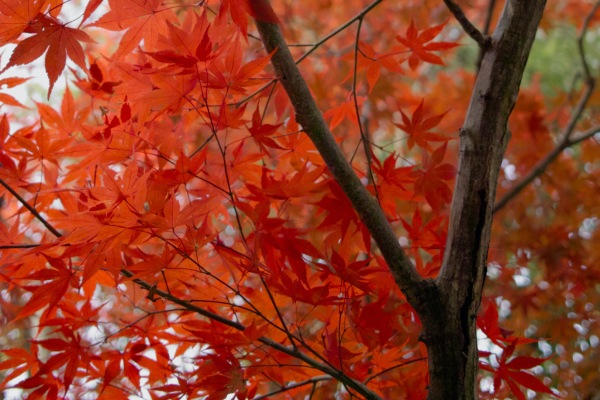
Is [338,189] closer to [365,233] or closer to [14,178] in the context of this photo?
[365,233]

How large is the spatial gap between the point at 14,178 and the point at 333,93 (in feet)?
5.25

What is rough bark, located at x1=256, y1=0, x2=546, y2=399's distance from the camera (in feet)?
2.18

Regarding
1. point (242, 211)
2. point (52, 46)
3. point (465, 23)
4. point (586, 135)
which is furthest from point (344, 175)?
point (586, 135)

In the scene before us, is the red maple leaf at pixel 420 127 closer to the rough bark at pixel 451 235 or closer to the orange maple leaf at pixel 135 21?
the rough bark at pixel 451 235

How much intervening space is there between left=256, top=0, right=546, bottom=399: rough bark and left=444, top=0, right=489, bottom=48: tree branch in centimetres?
8

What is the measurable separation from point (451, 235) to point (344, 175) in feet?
0.52

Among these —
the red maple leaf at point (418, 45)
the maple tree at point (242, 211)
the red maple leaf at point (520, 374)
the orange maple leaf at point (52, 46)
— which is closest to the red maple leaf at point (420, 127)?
the maple tree at point (242, 211)

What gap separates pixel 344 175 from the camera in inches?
26.6

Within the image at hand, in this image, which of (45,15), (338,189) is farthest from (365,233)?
(45,15)

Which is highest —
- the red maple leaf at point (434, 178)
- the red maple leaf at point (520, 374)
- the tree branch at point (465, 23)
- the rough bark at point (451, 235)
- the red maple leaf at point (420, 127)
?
the tree branch at point (465, 23)

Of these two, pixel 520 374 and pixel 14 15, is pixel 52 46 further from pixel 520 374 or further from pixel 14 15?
pixel 520 374

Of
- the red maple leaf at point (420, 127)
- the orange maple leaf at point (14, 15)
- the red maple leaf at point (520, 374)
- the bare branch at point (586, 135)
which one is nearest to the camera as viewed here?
the orange maple leaf at point (14, 15)

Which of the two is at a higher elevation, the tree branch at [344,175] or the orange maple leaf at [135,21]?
the orange maple leaf at [135,21]

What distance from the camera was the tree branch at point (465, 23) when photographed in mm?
702
